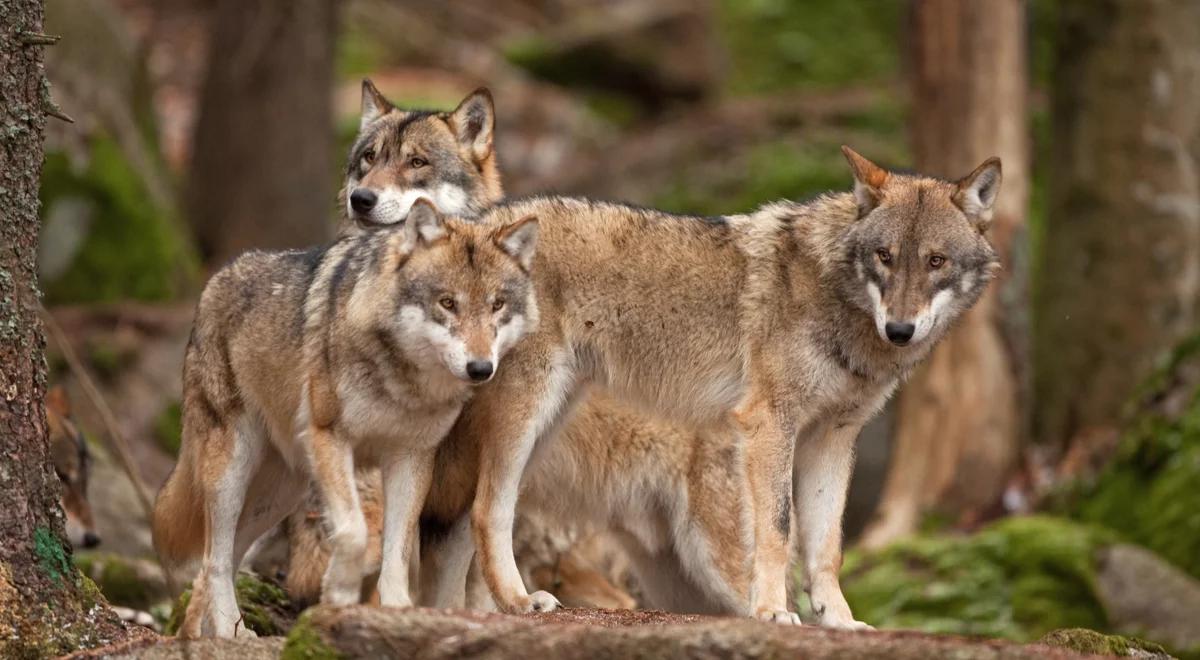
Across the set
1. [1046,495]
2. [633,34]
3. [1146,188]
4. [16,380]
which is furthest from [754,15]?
[16,380]

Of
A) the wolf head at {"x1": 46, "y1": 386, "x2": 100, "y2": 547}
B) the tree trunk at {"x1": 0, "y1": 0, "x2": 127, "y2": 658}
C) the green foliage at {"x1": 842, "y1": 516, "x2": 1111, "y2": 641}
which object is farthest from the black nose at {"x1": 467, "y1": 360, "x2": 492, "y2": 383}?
the green foliage at {"x1": 842, "y1": 516, "x2": 1111, "y2": 641}

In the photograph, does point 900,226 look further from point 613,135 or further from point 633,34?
point 633,34

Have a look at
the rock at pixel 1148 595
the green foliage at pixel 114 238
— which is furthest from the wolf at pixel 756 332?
the green foliage at pixel 114 238

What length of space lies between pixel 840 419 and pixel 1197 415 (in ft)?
18.0

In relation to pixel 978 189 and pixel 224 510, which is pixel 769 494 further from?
pixel 224 510

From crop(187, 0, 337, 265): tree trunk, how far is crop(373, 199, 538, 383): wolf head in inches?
443

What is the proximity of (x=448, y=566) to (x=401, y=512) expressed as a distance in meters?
1.24

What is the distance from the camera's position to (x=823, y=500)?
845cm

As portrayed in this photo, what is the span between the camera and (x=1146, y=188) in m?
16.1

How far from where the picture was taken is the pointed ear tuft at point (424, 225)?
7.84 metres

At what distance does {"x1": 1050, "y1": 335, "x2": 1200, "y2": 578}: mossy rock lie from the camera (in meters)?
12.3

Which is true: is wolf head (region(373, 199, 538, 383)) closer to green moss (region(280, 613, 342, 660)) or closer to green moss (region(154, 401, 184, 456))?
green moss (region(280, 613, 342, 660))

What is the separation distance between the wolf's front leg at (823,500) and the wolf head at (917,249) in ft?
2.32

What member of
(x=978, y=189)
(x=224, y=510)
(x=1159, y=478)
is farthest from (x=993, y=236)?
(x=224, y=510)
